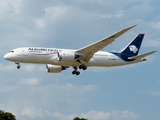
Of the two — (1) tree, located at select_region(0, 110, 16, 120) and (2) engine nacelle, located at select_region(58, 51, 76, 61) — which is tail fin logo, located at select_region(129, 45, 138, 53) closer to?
(2) engine nacelle, located at select_region(58, 51, 76, 61)

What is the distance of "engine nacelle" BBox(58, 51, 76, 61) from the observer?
58831mm

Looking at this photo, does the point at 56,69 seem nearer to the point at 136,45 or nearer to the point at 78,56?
the point at 78,56

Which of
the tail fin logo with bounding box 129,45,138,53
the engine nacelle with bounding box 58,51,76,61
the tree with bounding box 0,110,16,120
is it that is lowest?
the tree with bounding box 0,110,16,120

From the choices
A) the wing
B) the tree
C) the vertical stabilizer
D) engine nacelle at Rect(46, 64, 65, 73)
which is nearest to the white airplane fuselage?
the wing

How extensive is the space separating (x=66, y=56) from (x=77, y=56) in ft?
6.24

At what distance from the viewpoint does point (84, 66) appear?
206 ft

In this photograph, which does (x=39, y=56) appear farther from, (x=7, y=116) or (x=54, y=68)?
(x=7, y=116)

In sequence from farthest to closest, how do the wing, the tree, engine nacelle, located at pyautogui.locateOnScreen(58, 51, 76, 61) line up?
1. the tree
2. engine nacelle, located at pyautogui.locateOnScreen(58, 51, 76, 61)
3. the wing

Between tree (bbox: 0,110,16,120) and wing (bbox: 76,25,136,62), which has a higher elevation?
wing (bbox: 76,25,136,62)

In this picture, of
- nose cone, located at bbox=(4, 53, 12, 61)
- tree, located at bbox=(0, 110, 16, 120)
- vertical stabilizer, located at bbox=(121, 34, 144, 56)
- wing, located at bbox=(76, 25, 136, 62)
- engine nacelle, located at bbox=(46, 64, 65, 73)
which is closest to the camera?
wing, located at bbox=(76, 25, 136, 62)

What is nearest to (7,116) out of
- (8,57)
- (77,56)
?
(8,57)

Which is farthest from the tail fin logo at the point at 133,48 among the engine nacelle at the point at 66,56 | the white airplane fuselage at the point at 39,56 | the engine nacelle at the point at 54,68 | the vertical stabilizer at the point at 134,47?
the engine nacelle at the point at 66,56

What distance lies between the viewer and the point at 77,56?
6019cm

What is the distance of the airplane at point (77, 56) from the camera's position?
58125 millimetres
